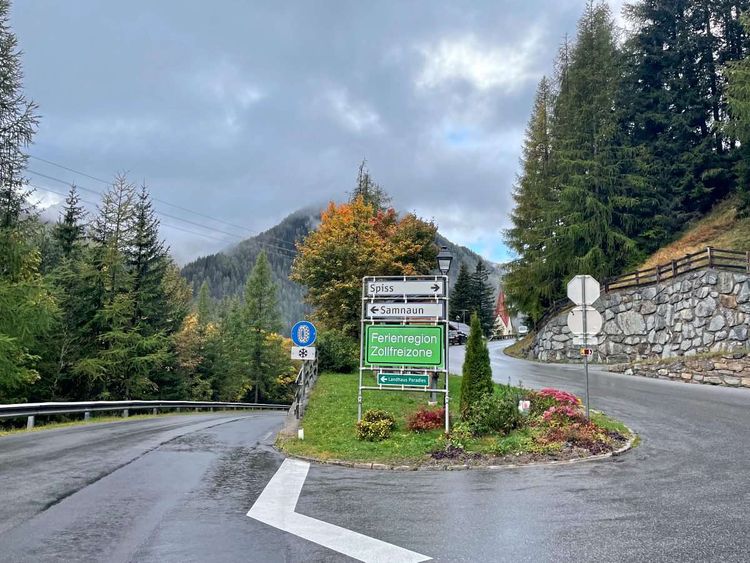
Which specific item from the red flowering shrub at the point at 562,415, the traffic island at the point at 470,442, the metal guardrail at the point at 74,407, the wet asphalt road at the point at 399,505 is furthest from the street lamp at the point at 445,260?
the metal guardrail at the point at 74,407

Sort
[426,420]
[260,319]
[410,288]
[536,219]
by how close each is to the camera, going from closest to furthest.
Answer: [426,420] → [410,288] → [536,219] → [260,319]

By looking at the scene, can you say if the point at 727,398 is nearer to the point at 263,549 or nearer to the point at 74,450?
the point at 263,549

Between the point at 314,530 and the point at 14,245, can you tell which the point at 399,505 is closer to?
the point at 314,530

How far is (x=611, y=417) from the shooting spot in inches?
478

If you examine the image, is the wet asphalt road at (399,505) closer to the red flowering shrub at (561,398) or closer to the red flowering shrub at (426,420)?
the red flowering shrub at (561,398)

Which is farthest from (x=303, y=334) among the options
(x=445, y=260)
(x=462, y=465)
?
(x=462, y=465)

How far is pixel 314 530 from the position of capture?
5.20 m

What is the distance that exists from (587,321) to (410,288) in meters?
Answer: 3.99

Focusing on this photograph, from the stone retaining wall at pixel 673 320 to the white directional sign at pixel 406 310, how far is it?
16.1 m

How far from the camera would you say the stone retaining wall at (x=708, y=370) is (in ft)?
58.7

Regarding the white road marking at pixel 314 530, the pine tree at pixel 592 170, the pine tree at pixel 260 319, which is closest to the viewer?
the white road marking at pixel 314 530

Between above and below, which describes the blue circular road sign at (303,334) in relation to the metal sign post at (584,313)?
below

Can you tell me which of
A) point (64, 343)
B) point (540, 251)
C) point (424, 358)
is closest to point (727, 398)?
point (424, 358)

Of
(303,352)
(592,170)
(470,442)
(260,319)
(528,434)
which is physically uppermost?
(592,170)
